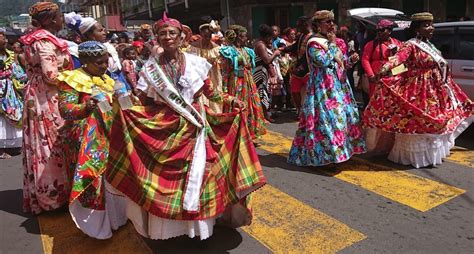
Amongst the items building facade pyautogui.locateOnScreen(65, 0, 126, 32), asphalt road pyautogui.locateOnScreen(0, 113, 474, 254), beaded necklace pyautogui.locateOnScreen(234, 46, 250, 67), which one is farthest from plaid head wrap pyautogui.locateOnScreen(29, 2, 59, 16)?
building facade pyautogui.locateOnScreen(65, 0, 126, 32)

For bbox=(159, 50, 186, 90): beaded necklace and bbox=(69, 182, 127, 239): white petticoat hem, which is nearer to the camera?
bbox=(159, 50, 186, 90): beaded necklace

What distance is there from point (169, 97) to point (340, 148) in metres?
2.52

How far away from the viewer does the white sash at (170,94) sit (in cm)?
302

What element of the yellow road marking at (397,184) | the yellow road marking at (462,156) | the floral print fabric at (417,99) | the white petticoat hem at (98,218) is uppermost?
the floral print fabric at (417,99)

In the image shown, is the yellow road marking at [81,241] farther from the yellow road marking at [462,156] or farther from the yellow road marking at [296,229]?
the yellow road marking at [462,156]

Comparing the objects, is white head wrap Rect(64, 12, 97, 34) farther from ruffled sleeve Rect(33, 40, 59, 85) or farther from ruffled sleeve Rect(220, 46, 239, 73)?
ruffled sleeve Rect(220, 46, 239, 73)

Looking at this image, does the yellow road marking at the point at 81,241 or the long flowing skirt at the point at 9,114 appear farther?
the long flowing skirt at the point at 9,114

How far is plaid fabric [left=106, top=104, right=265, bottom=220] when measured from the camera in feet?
9.62

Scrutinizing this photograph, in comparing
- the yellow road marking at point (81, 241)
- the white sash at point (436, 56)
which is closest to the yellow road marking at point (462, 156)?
the white sash at point (436, 56)

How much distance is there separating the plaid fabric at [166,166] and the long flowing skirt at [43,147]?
1257 millimetres

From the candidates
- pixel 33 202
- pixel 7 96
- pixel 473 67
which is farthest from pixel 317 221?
pixel 7 96

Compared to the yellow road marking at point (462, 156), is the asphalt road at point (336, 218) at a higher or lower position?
lower

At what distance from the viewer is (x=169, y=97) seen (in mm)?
3020

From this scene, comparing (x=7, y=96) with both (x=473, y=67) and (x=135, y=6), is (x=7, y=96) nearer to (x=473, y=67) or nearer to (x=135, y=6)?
(x=473, y=67)
